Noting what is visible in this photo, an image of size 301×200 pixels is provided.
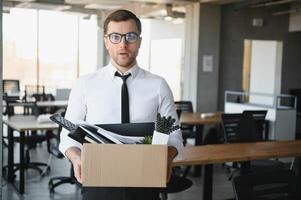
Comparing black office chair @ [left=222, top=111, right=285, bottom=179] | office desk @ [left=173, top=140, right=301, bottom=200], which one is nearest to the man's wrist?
office desk @ [left=173, top=140, right=301, bottom=200]

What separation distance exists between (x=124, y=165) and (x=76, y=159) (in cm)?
24

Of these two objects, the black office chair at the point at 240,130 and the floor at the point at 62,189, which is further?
the floor at the point at 62,189

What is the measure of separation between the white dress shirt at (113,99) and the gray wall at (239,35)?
6.49 metres

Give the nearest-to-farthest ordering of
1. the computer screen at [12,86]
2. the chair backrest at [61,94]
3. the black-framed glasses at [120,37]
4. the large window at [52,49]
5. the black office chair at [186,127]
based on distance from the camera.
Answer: the black-framed glasses at [120,37] → the black office chair at [186,127] → the computer screen at [12,86] → the chair backrest at [61,94] → the large window at [52,49]

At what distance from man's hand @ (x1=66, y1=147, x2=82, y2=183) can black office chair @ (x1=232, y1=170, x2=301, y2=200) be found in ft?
2.13

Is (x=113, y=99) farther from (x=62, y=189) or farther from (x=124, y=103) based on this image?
(x=62, y=189)

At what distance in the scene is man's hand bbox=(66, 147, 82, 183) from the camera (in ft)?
4.76

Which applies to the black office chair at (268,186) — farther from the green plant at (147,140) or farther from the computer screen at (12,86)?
the computer screen at (12,86)

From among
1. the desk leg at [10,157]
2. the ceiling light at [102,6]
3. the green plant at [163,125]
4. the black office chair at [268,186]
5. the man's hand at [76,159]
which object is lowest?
the desk leg at [10,157]

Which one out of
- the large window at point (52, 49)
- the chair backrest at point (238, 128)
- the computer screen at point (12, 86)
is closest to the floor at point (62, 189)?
the chair backrest at point (238, 128)

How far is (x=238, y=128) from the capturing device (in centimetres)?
429

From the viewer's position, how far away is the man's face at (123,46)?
1565 millimetres

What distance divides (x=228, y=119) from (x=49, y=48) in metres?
6.46

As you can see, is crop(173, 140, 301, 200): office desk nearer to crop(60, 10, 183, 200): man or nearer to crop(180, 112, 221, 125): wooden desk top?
crop(60, 10, 183, 200): man
